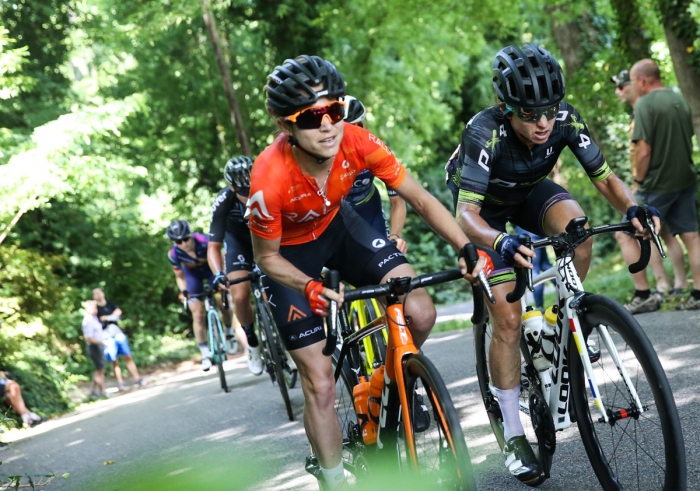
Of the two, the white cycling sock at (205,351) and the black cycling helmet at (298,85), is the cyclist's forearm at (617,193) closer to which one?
the black cycling helmet at (298,85)

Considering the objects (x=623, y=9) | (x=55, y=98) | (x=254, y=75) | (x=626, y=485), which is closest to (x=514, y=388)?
(x=626, y=485)

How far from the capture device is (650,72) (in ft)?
29.8

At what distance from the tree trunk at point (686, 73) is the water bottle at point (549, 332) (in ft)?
21.8

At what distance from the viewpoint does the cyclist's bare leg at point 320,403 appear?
4391mm

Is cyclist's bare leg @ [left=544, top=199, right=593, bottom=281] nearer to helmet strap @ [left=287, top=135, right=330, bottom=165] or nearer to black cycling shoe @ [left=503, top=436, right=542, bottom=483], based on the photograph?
black cycling shoe @ [left=503, top=436, right=542, bottom=483]

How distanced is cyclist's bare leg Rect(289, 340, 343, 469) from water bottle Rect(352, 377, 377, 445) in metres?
0.19

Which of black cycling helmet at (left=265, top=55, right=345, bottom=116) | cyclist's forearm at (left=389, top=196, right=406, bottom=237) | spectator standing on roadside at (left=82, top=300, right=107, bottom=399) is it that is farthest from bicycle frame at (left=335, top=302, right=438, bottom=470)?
spectator standing on roadside at (left=82, top=300, right=107, bottom=399)

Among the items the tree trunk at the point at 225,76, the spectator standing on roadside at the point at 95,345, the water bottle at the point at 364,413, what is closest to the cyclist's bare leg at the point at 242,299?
the water bottle at the point at 364,413

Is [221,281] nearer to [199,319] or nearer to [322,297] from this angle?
[199,319]

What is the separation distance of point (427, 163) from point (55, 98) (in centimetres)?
1611

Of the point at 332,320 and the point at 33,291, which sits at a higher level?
the point at 33,291

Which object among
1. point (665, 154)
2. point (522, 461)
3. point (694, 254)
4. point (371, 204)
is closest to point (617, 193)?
point (522, 461)

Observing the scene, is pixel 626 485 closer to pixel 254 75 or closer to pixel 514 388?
pixel 514 388

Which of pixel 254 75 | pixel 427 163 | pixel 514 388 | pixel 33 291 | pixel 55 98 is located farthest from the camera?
pixel 427 163
